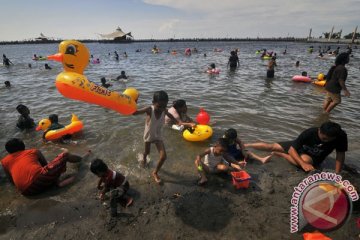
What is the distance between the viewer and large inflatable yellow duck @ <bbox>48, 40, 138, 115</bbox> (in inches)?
147

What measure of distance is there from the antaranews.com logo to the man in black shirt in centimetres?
213

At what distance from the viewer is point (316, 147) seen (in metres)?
5.03

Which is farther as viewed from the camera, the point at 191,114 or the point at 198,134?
the point at 191,114

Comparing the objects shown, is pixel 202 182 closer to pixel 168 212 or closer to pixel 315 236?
pixel 168 212

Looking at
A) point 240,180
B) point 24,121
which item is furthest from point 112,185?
point 24,121

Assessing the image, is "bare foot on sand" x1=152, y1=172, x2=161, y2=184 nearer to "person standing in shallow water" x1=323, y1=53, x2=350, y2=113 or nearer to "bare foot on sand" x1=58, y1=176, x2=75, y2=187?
"bare foot on sand" x1=58, y1=176, x2=75, y2=187

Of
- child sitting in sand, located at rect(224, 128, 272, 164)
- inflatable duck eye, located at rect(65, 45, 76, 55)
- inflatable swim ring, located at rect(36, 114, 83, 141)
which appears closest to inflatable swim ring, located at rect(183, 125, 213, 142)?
child sitting in sand, located at rect(224, 128, 272, 164)

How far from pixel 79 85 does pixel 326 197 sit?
3.57 metres

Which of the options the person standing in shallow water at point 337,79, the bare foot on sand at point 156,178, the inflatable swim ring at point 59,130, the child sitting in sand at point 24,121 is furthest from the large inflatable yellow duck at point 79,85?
the person standing in shallow water at point 337,79

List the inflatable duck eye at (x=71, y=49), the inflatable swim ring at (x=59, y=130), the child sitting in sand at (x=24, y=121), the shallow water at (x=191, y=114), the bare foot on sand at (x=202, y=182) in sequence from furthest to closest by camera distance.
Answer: the child sitting in sand at (x=24, y=121)
the inflatable swim ring at (x=59, y=130)
the shallow water at (x=191, y=114)
the bare foot on sand at (x=202, y=182)
the inflatable duck eye at (x=71, y=49)

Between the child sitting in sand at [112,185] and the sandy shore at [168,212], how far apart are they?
163mm

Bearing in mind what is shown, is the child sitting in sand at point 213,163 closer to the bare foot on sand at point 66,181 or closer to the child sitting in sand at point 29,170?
the bare foot on sand at point 66,181

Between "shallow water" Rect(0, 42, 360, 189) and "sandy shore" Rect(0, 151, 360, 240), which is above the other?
"sandy shore" Rect(0, 151, 360, 240)

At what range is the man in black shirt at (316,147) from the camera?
14.6 ft
